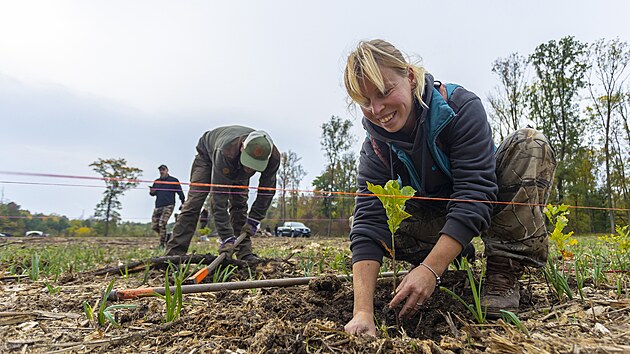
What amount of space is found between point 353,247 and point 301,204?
2492cm

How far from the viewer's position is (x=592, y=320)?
5.22 ft

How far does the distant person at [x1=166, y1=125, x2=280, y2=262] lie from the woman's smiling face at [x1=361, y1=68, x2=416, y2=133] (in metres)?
2.45

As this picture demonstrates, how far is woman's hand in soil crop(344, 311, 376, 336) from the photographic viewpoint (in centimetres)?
152

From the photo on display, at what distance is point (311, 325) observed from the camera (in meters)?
1.48

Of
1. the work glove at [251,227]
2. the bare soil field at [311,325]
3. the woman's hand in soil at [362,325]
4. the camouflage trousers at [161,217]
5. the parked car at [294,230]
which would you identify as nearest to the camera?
the bare soil field at [311,325]

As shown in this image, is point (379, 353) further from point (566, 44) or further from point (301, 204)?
point (566, 44)

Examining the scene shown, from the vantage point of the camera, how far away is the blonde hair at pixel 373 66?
1.76m

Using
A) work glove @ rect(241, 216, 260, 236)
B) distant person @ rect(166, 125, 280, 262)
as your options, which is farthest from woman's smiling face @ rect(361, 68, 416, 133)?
work glove @ rect(241, 216, 260, 236)

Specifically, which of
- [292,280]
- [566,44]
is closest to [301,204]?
[566,44]

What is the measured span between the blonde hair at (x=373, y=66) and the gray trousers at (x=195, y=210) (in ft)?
9.51

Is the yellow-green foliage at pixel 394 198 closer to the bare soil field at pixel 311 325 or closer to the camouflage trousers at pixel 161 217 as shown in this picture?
the bare soil field at pixel 311 325

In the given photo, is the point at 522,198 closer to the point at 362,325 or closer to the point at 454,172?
the point at 454,172

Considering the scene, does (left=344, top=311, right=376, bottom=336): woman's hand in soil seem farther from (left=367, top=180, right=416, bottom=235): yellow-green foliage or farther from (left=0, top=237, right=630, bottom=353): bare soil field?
Answer: (left=367, top=180, right=416, bottom=235): yellow-green foliage

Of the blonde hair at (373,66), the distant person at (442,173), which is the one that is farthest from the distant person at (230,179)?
the blonde hair at (373,66)
